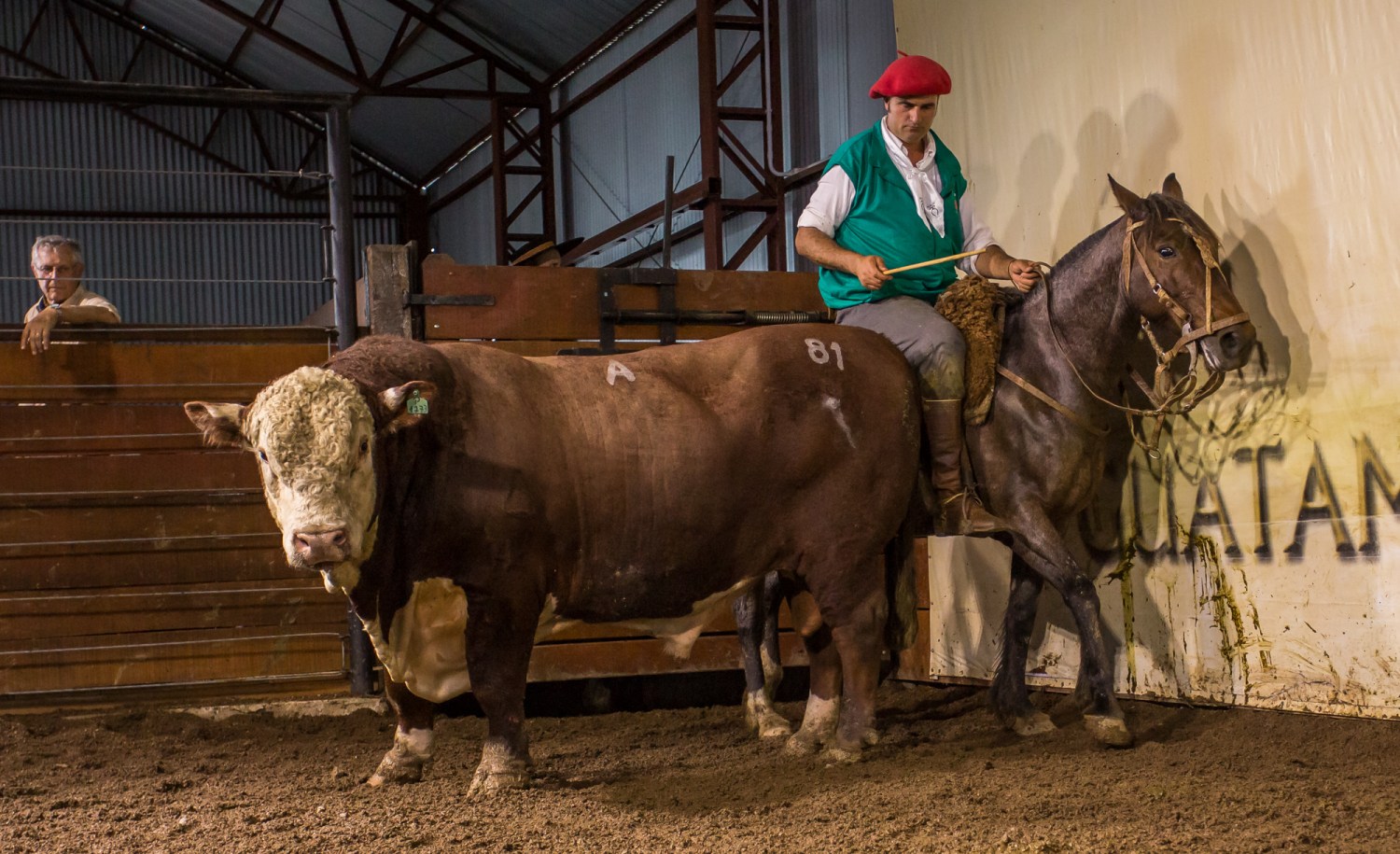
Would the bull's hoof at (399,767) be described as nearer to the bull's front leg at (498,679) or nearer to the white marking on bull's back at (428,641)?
the white marking on bull's back at (428,641)

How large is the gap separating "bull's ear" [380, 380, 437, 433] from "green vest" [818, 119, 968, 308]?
206cm

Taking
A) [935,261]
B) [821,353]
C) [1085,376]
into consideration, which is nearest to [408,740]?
[821,353]

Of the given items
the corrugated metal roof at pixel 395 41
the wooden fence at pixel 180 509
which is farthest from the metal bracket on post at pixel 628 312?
the corrugated metal roof at pixel 395 41

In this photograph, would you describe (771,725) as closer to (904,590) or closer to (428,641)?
(904,590)

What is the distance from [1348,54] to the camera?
190 inches

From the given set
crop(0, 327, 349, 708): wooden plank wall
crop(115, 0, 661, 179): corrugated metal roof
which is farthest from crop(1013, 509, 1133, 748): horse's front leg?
crop(115, 0, 661, 179): corrugated metal roof

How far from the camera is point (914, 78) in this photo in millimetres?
5355

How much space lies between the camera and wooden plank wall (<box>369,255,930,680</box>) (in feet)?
19.5

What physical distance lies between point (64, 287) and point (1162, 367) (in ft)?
16.4

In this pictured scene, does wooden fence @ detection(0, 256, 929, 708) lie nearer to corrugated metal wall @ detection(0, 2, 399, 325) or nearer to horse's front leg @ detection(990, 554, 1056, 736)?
horse's front leg @ detection(990, 554, 1056, 736)

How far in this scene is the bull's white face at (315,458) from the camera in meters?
3.78

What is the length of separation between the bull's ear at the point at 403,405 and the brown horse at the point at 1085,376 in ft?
7.10

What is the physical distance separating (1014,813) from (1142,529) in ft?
7.49

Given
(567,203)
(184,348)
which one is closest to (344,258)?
(184,348)
